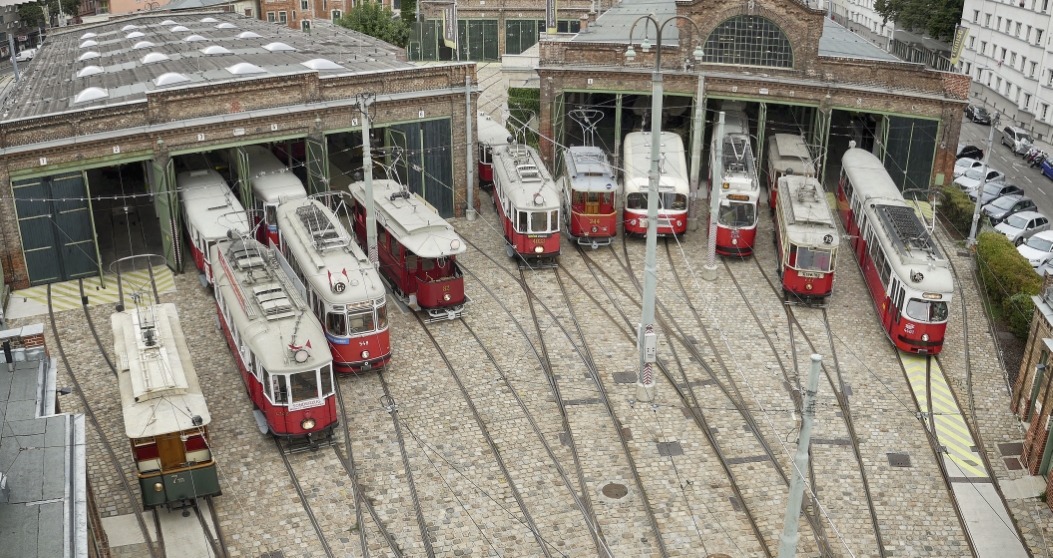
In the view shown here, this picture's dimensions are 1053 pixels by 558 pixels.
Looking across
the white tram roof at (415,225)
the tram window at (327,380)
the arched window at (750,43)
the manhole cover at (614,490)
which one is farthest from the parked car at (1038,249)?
the tram window at (327,380)

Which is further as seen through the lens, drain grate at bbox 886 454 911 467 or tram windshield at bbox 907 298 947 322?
tram windshield at bbox 907 298 947 322

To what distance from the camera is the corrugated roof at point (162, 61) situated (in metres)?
42.4

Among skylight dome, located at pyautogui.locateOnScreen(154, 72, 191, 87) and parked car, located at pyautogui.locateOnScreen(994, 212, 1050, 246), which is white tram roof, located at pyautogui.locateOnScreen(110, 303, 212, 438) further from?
parked car, located at pyautogui.locateOnScreen(994, 212, 1050, 246)

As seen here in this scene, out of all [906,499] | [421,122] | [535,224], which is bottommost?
[906,499]

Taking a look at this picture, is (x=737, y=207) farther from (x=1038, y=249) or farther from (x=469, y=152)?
(x=1038, y=249)

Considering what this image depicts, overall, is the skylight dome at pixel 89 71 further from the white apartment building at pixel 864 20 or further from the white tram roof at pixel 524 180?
the white apartment building at pixel 864 20

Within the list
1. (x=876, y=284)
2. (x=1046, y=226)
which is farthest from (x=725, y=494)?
(x=1046, y=226)

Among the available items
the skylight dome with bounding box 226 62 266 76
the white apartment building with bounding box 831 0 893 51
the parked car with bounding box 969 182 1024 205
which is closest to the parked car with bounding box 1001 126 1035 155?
the parked car with bounding box 969 182 1024 205

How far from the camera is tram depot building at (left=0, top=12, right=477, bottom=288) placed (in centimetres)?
3538

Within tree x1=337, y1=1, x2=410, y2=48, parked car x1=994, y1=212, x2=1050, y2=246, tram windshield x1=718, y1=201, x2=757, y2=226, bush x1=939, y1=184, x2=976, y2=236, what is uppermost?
tree x1=337, y1=1, x2=410, y2=48

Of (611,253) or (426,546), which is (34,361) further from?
(611,253)

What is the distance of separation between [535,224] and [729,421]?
40.4 ft

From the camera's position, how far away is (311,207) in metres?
33.2

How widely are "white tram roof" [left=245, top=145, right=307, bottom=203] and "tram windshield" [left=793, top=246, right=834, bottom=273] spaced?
61.6 feet
